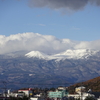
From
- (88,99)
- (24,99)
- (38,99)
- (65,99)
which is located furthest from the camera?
(65,99)

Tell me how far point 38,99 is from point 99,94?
1551 inches

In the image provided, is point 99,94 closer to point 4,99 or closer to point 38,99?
point 38,99

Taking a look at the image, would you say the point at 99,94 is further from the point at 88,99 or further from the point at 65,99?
the point at 88,99

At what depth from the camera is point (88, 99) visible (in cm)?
14762

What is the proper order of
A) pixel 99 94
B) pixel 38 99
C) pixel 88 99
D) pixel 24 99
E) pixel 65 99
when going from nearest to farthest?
pixel 24 99, pixel 88 99, pixel 38 99, pixel 65 99, pixel 99 94

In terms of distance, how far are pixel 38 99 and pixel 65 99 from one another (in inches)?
577

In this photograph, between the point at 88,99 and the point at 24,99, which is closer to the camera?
the point at 24,99

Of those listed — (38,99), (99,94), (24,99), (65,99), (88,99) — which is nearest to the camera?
(24,99)

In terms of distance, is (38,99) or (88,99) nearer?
(88,99)

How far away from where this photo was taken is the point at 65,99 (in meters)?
169

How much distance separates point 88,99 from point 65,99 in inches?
892

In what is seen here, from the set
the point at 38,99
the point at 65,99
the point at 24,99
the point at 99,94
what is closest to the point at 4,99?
the point at 24,99

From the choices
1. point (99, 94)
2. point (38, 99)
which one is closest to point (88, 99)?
point (38, 99)

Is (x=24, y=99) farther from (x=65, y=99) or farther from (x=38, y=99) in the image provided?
(x=65, y=99)
